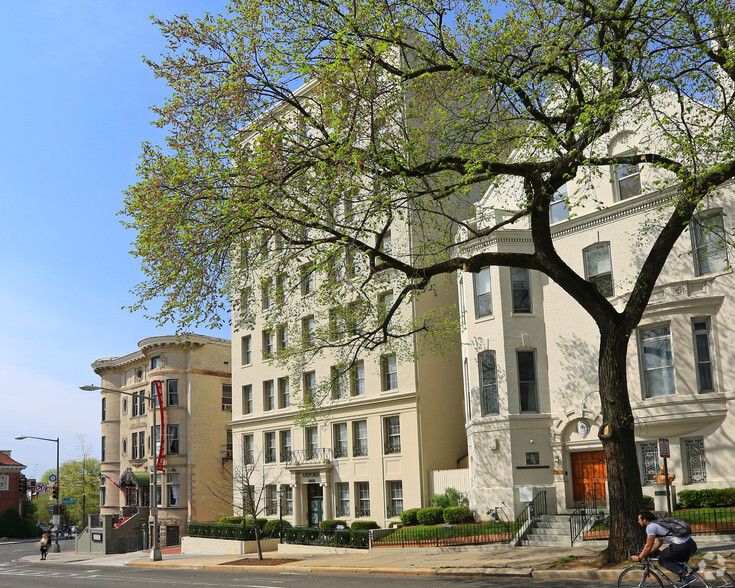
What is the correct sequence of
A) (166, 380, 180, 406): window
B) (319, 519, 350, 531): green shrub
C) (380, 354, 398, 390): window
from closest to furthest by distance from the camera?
(319, 519, 350, 531): green shrub → (380, 354, 398, 390): window → (166, 380, 180, 406): window

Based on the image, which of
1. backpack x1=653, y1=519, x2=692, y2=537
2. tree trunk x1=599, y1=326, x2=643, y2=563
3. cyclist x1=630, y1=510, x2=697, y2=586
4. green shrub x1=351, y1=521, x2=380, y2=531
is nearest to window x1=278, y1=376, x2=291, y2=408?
green shrub x1=351, y1=521, x2=380, y2=531

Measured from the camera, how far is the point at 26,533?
9319cm

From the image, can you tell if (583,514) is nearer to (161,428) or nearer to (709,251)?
(709,251)

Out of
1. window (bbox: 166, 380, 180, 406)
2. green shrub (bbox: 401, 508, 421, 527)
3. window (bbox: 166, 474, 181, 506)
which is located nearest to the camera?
green shrub (bbox: 401, 508, 421, 527)

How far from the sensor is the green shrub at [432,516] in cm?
Answer: 3269

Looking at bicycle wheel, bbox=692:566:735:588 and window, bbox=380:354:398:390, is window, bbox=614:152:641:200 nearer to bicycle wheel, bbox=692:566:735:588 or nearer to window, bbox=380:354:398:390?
window, bbox=380:354:398:390

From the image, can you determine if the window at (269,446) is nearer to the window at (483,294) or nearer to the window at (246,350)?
the window at (246,350)

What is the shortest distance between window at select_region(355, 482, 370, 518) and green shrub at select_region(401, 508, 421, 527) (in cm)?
537

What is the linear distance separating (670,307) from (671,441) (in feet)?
14.9

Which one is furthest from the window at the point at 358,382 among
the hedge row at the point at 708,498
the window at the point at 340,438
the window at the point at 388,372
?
the hedge row at the point at 708,498

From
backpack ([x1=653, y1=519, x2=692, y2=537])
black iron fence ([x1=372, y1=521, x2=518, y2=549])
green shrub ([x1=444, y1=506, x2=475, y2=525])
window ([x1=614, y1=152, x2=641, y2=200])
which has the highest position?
window ([x1=614, y1=152, x2=641, y2=200])

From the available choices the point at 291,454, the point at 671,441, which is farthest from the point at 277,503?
the point at 671,441

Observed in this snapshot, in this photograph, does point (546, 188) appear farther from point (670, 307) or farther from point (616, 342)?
point (670, 307)

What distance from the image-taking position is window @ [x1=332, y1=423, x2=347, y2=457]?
41406 millimetres
